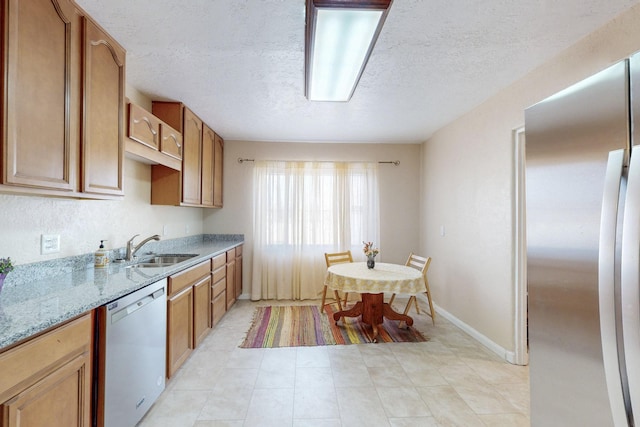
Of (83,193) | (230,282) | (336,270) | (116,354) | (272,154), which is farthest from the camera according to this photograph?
(272,154)

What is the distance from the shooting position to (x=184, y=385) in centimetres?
222

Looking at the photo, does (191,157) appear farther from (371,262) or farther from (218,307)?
(371,262)

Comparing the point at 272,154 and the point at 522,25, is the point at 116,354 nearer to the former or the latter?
the point at 522,25

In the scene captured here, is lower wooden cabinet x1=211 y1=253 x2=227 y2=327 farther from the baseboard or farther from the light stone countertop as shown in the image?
the baseboard

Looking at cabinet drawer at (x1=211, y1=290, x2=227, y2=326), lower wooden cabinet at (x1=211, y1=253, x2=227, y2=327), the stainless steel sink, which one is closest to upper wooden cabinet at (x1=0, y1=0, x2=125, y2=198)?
the stainless steel sink

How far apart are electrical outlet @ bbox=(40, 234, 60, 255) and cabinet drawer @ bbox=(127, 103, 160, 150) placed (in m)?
0.82

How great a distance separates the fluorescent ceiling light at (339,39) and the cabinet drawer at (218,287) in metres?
2.20

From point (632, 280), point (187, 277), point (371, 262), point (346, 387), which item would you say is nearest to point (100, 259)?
point (187, 277)

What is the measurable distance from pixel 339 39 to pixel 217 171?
296 centimetres

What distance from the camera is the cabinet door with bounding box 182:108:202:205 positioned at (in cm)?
305

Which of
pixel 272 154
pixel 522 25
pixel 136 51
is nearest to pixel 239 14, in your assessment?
pixel 136 51

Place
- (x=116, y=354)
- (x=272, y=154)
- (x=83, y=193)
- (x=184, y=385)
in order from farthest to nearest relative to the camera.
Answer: (x=272, y=154) → (x=184, y=385) → (x=83, y=193) → (x=116, y=354)

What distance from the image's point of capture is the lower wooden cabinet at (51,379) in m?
0.97

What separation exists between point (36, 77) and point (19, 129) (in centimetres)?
27
